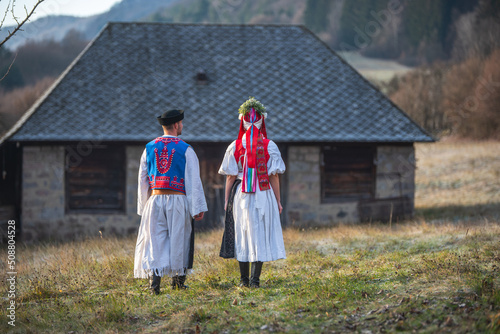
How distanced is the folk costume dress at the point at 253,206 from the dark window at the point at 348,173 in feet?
22.0

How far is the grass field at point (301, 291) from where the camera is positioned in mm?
4152

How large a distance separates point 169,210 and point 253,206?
2.78ft

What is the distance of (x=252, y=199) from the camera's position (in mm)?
5113

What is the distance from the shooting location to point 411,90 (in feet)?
113

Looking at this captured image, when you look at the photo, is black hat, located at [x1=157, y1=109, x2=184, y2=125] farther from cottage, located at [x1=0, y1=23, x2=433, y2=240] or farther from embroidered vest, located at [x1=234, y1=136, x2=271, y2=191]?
cottage, located at [x1=0, y1=23, x2=433, y2=240]

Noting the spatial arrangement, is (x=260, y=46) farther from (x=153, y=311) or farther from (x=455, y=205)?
(x=153, y=311)

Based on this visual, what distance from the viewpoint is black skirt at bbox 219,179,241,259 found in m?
5.22

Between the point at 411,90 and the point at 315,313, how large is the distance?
32518 millimetres

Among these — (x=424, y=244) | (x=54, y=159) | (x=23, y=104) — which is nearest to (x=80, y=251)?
(x=54, y=159)

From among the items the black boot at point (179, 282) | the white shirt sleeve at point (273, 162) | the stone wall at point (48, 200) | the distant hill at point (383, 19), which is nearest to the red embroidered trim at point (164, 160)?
the white shirt sleeve at point (273, 162)

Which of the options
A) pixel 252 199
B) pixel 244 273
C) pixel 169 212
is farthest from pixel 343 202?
pixel 169 212

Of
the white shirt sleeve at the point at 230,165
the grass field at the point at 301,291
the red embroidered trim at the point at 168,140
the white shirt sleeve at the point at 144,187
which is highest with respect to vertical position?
the red embroidered trim at the point at 168,140

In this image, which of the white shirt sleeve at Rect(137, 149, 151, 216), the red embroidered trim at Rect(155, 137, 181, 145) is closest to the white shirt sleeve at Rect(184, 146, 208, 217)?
the red embroidered trim at Rect(155, 137, 181, 145)

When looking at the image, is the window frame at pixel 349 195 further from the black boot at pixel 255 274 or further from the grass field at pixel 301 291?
the black boot at pixel 255 274
